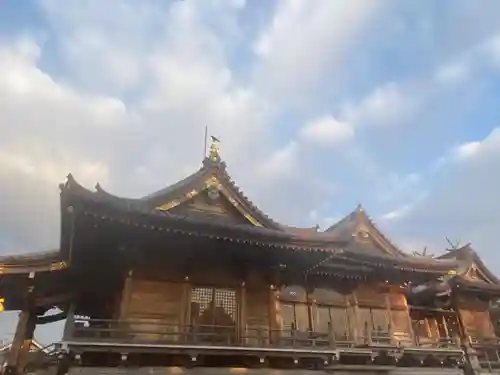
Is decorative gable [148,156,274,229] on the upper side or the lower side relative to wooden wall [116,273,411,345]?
upper

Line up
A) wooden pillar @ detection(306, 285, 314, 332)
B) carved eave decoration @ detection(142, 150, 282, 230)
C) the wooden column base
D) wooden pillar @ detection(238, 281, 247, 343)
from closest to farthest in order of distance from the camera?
wooden pillar @ detection(238, 281, 247, 343) < the wooden column base < carved eave decoration @ detection(142, 150, 282, 230) < wooden pillar @ detection(306, 285, 314, 332)

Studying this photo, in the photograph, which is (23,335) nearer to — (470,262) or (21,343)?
(21,343)

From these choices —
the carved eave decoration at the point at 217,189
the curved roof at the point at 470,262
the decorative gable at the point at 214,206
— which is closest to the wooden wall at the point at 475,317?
the curved roof at the point at 470,262

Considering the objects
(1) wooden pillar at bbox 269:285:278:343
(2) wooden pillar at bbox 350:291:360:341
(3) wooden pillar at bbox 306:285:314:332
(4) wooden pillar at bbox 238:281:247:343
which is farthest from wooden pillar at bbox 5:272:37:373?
(2) wooden pillar at bbox 350:291:360:341

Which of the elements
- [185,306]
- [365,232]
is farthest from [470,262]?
[185,306]

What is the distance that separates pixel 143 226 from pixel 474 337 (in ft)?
67.3

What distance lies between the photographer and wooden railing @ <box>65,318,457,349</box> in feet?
42.9

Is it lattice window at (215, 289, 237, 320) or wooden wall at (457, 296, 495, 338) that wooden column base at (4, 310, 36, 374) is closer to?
lattice window at (215, 289, 237, 320)

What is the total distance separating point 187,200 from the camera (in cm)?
1755

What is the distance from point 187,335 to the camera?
46.3ft

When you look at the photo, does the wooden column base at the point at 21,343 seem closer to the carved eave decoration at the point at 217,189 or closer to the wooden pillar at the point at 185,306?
the wooden pillar at the point at 185,306

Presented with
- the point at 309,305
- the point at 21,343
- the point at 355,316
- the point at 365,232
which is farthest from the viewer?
the point at 365,232

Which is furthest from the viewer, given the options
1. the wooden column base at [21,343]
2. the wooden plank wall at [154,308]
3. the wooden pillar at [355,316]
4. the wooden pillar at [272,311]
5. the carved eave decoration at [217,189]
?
the wooden pillar at [355,316]

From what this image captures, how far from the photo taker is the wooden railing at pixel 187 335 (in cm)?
1308
